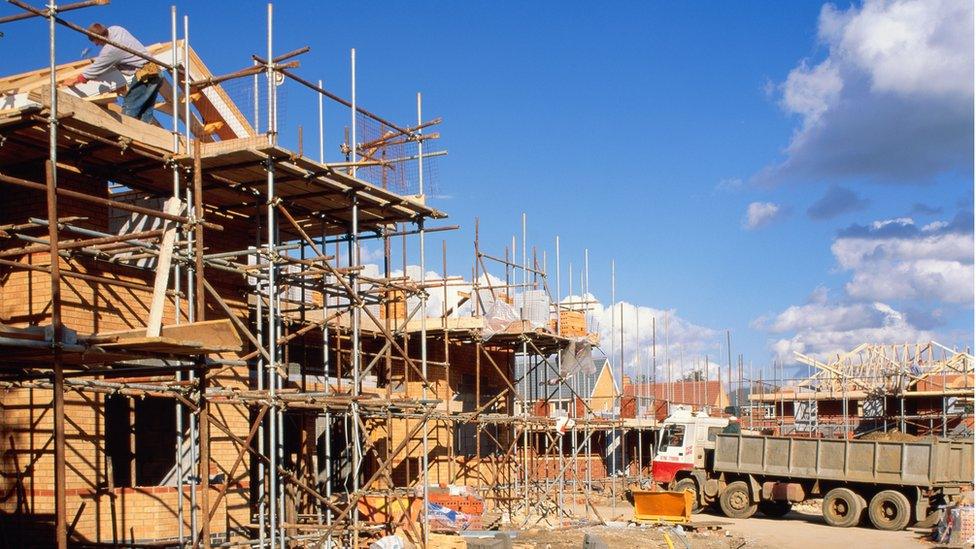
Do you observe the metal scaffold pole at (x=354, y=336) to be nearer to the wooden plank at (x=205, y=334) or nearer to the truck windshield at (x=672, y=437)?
the wooden plank at (x=205, y=334)

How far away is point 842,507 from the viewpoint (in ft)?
86.0

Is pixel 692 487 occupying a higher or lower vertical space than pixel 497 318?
lower

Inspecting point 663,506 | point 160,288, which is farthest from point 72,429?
point 663,506

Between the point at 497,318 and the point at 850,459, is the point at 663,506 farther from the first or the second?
the point at 497,318

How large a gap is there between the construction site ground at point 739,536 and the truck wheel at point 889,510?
10.4 inches

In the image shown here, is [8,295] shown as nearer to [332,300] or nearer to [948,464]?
[332,300]

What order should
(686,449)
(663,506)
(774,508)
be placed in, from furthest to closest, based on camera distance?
(686,449) → (774,508) → (663,506)

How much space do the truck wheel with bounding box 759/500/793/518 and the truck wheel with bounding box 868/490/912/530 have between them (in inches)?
129

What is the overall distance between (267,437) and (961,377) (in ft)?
101

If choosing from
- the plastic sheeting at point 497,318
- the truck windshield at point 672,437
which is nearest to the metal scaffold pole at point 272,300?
the plastic sheeting at point 497,318

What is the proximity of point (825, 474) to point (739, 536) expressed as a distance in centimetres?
487

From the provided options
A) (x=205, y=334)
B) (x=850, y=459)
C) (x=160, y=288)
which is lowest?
(x=850, y=459)

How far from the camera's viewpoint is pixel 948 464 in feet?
83.6

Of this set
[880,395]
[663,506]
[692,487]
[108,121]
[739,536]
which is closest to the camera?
[108,121]
